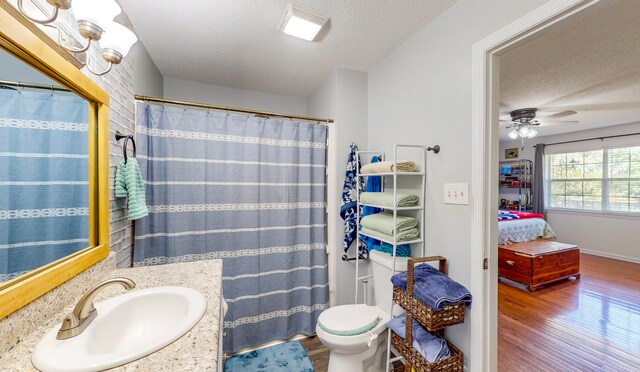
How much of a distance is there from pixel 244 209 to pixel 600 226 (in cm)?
626

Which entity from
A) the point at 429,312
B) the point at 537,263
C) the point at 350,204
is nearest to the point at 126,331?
the point at 429,312

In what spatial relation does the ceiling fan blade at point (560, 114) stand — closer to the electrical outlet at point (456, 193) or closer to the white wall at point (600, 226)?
the white wall at point (600, 226)

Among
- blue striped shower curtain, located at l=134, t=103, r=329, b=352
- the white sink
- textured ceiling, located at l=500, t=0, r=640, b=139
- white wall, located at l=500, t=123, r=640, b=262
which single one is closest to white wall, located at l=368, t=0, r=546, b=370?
textured ceiling, located at l=500, t=0, r=640, b=139

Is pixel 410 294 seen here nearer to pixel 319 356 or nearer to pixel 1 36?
pixel 319 356

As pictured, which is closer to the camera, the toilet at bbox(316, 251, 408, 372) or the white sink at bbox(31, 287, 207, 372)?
the white sink at bbox(31, 287, 207, 372)

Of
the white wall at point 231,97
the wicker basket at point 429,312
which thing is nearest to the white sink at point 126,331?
the wicker basket at point 429,312

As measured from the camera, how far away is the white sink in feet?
1.97

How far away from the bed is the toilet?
282 cm

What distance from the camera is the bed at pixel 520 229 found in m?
3.56

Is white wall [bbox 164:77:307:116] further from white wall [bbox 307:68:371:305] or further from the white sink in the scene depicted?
the white sink

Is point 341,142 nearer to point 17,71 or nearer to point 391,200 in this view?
point 391,200

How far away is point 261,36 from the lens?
166cm

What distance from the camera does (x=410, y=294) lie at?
1268 mm

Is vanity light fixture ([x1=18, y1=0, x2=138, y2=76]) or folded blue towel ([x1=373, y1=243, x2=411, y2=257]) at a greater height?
vanity light fixture ([x1=18, y1=0, x2=138, y2=76])
